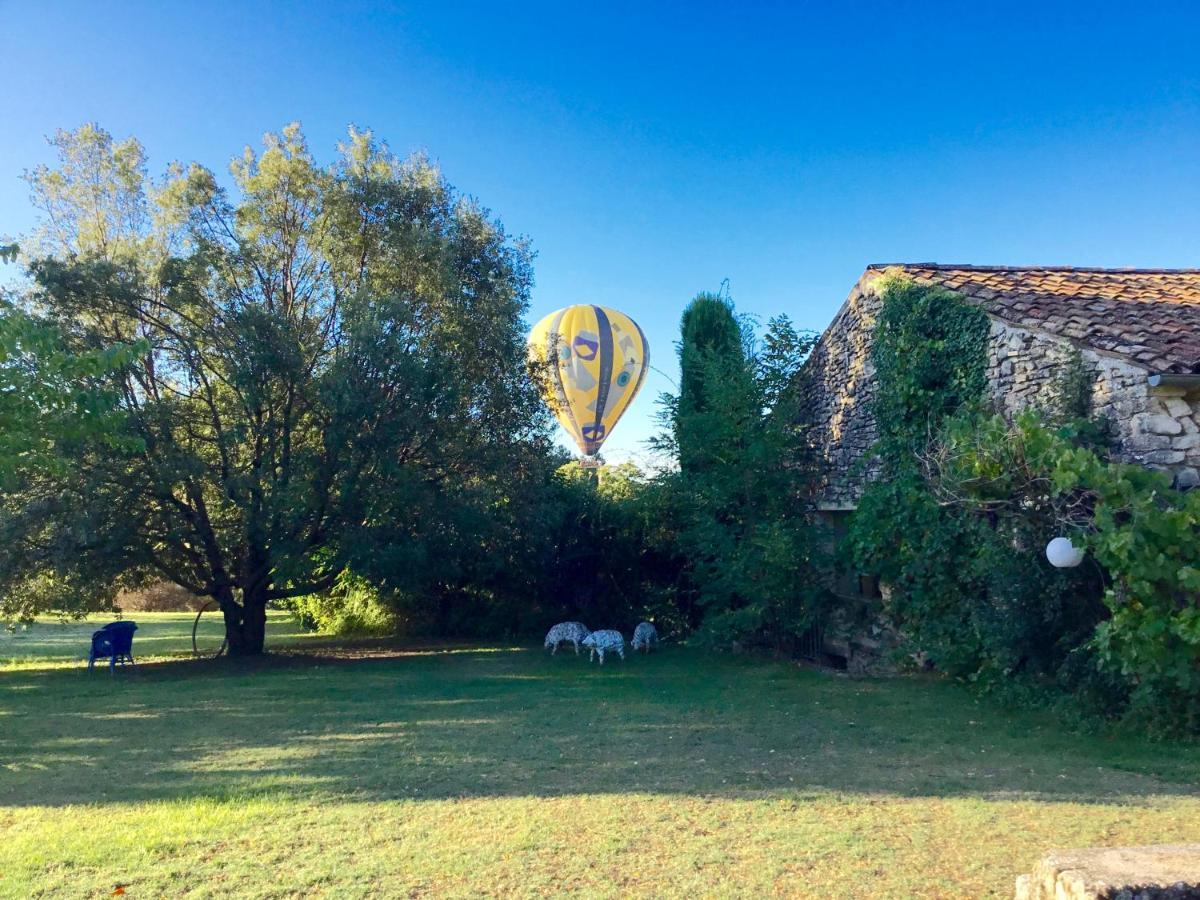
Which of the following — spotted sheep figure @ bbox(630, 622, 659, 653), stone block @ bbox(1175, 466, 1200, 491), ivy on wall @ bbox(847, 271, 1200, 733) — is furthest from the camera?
spotted sheep figure @ bbox(630, 622, 659, 653)

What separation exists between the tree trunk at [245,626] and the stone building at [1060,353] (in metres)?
9.79

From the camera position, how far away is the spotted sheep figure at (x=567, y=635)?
15.2 meters

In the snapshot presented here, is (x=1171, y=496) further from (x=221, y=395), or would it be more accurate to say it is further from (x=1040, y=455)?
(x=221, y=395)

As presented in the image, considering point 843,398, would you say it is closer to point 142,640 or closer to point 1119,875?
point 1119,875

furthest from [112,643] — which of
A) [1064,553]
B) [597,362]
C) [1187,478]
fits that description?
[597,362]

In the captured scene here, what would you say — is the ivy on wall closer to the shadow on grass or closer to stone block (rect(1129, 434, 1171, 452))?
stone block (rect(1129, 434, 1171, 452))

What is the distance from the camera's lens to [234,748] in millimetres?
7793

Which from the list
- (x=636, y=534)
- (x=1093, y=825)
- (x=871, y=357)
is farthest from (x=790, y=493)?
(x=1093, y=825)

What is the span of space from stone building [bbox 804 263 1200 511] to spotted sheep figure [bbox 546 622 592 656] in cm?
471

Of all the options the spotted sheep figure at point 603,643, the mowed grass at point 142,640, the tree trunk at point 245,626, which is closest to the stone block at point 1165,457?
the spotted sheep figure at point 603,643

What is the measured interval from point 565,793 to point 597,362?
20.0 m

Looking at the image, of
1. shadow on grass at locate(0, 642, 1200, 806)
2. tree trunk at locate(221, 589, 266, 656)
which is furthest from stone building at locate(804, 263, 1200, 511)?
tree trunk at locate(221, 589, 266, 656)

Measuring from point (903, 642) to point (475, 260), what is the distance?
941 centimetres

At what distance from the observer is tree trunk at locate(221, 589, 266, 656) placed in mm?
15344
